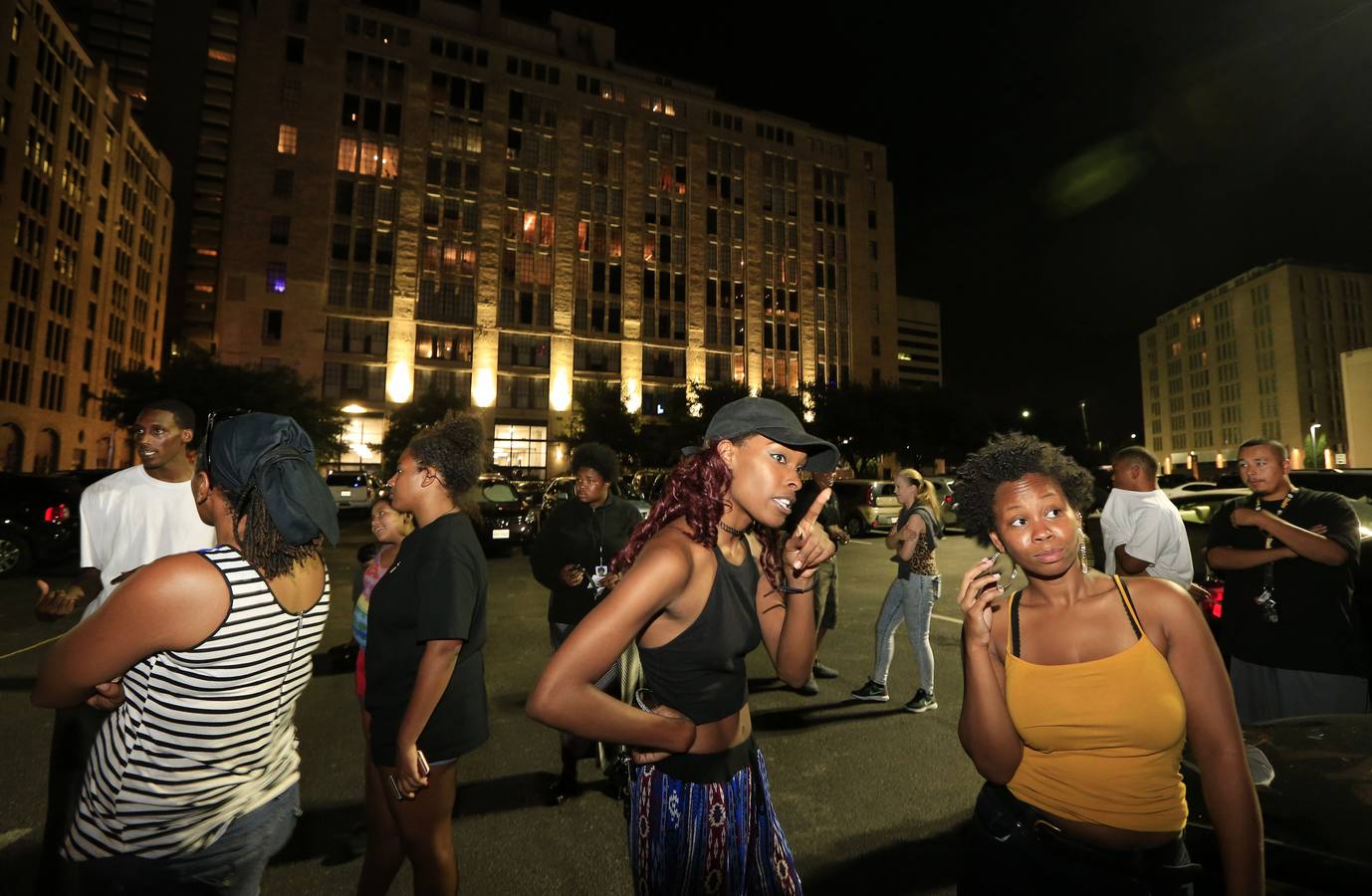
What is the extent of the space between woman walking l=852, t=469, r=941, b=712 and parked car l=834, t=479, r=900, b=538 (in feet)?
44.8

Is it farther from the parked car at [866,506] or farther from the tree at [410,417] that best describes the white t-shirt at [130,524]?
the tree at [410,417]

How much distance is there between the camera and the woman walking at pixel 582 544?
4.42 metres

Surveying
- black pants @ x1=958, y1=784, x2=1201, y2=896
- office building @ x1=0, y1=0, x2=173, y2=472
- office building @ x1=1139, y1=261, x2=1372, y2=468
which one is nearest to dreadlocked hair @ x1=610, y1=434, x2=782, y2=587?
black pants @ x1=958, y1=784, x2=1201, y2=896

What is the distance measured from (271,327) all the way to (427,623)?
55.6 m

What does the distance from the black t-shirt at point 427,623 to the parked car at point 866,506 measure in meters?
17.6

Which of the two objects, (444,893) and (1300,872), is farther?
(444,893)

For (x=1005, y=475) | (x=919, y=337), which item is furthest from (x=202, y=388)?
(x=919, y=337)

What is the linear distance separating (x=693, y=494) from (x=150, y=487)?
11.8 ft

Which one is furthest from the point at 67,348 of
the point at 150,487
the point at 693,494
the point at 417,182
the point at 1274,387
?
the point at 1274,387

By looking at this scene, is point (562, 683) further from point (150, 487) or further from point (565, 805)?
point (150, 487)

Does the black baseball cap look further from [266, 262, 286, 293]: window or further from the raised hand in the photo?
[266, 262, 286, 293]: window

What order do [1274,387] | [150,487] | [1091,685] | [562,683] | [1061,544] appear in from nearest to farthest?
1. [562,683]
2. [1091,685]
3. [1061,544]
4. [150,487]
5. [1274,387]

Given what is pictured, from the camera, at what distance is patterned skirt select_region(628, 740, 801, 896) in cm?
182

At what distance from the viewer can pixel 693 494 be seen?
1.99m
